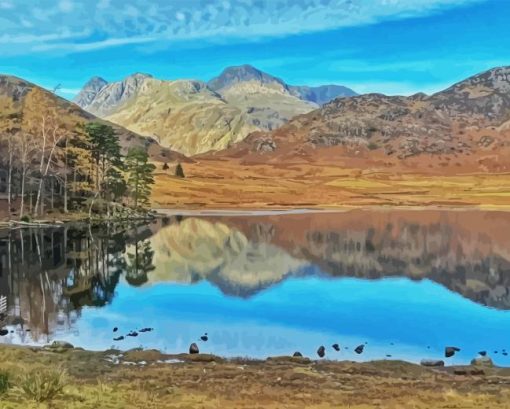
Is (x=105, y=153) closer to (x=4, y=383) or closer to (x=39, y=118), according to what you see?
(x=39, y=118)

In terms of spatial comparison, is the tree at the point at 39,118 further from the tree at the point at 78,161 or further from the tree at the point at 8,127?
the tree at the point at 78,161

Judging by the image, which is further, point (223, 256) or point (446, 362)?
point (223, 256)

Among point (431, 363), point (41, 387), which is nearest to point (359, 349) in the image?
point (431, 363)

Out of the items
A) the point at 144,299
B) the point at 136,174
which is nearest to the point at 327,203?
the point at 136,174

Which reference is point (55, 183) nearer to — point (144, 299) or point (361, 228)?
point (361, 228)

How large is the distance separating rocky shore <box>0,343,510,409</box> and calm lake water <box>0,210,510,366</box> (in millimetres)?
3055

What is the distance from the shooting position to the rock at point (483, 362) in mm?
27895

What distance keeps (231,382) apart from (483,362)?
11655 mm

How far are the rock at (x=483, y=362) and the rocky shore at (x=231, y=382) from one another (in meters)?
0.57

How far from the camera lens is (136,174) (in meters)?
129

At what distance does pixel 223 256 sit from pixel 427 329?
120ft

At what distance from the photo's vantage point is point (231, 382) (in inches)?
896

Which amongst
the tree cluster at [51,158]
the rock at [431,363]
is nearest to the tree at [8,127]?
the tree cluster at [51,158]

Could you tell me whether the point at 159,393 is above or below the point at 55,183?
below
